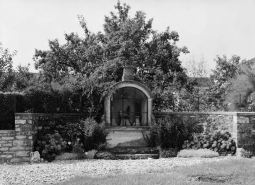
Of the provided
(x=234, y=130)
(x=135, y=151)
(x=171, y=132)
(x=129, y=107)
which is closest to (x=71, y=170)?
(x=135, y=151)

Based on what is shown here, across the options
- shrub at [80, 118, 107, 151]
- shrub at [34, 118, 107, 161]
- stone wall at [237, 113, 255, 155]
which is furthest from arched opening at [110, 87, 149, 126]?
stone wall at [237, 113, 255, 155]

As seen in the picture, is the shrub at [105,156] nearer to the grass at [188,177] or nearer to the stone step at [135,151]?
the stone step at [135,151]

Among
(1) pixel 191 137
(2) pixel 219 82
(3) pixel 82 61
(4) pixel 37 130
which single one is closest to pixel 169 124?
(1) pixel 191 137

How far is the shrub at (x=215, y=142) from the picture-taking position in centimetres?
1370

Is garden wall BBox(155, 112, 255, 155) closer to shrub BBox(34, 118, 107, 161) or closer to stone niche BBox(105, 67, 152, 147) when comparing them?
stone niche BBox(105, 67, 152, 147)

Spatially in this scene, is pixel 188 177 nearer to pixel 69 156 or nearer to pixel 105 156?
pixel 105 156

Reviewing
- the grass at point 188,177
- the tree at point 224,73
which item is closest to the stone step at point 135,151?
the grass at point 188,177

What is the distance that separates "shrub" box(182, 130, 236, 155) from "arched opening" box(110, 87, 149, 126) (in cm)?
307

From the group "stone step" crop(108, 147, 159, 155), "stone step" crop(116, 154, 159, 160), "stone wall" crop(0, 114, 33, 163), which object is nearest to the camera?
"stone wall" crop(0, 114, 33, 163)

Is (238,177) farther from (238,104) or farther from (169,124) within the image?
(238,104)

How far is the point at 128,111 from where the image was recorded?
1777 centimetres

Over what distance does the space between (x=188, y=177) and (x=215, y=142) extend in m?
5.19

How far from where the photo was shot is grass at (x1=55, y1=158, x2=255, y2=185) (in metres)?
8.27

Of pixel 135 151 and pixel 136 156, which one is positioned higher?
pixel 135 151
